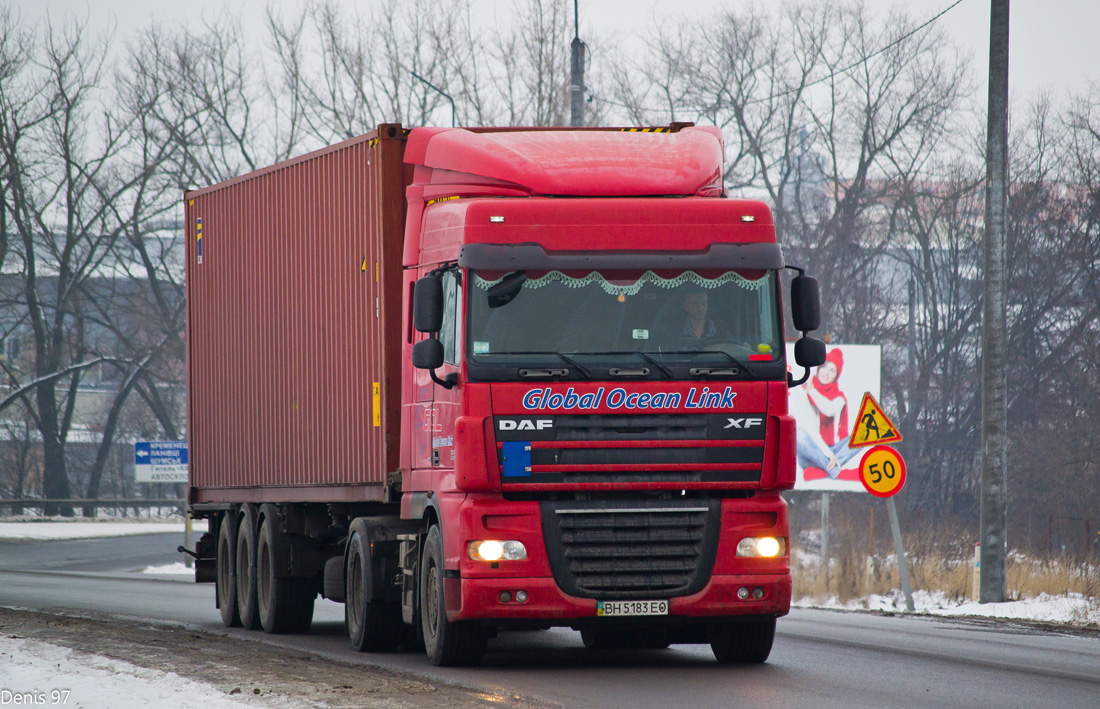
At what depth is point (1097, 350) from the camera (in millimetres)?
41312

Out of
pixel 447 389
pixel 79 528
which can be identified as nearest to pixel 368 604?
pixel 447 389

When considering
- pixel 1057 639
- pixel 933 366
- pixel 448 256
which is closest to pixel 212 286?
pixel 448 256

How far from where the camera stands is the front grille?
10.5m

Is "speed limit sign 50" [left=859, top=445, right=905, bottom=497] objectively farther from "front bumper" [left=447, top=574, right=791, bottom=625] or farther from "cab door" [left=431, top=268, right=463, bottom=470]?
"cab door" [left=431, top=268, right=463, bottom=470]

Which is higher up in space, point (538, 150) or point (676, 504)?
point (538, 150)

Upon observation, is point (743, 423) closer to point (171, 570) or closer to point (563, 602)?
point (563, 602)

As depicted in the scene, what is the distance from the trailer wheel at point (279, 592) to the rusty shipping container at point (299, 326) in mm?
406

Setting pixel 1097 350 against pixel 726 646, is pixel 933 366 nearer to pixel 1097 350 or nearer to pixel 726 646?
pixel 1097 350

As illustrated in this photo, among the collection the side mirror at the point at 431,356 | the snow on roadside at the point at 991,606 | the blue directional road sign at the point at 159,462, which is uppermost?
the side mirror at the point at 431,356

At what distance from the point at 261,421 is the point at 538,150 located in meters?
5.41

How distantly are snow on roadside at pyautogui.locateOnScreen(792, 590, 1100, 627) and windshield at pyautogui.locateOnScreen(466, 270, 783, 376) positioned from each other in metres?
7.45

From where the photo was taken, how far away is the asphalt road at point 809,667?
955cm

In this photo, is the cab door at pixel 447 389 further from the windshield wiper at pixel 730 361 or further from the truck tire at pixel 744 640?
the truck tire at pixel 744 640

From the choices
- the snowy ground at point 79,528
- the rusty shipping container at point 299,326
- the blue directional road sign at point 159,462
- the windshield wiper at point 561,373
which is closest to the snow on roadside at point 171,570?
the blue directional road sign at point 159,462
